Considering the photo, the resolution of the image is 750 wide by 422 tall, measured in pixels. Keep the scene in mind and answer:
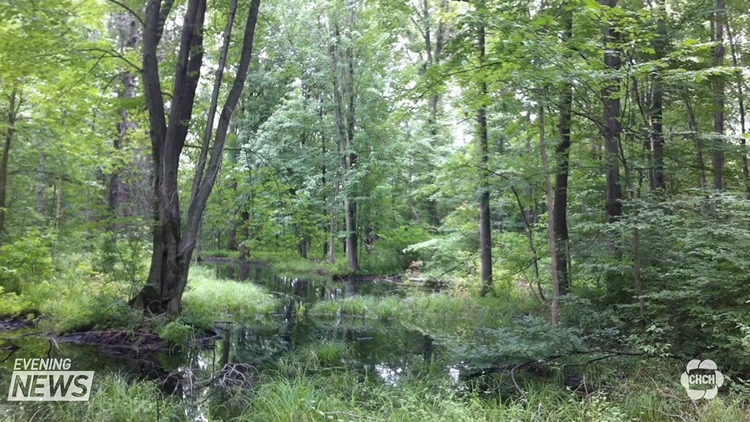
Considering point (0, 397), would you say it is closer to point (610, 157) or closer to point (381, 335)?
point (381, 335)

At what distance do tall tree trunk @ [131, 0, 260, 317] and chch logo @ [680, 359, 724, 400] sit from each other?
278 inches

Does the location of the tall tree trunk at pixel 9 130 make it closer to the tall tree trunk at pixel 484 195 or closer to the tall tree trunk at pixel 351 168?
the tall tree trunk at pixel 484 195

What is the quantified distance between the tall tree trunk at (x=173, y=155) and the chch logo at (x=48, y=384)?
2.50 meters

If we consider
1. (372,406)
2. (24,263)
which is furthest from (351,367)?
(24,263)

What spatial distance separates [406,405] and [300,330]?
5.02 m

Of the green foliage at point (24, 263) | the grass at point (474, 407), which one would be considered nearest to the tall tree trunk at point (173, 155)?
the green foliage at point (24, 263)

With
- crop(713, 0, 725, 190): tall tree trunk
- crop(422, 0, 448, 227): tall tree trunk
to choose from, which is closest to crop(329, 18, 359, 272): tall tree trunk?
crop(422, 0, 448, 227): tall tree trunk

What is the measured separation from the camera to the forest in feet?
16.1

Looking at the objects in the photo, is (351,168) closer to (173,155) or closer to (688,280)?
(173,155)

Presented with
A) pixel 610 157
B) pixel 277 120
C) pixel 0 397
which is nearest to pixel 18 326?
pixel 0 397

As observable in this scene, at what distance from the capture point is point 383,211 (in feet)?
69.9

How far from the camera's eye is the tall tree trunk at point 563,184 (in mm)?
7461

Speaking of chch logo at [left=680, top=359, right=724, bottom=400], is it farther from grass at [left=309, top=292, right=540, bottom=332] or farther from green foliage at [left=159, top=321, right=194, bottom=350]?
green foliage at [left=159, top=321, right=194, bottom=350]

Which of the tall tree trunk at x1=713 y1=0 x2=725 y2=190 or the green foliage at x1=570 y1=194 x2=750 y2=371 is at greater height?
the tall tree trunk at x1=713 y1=0 x2=725 y2=190
